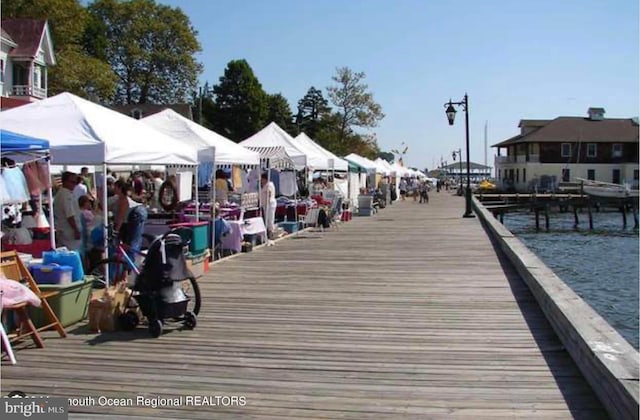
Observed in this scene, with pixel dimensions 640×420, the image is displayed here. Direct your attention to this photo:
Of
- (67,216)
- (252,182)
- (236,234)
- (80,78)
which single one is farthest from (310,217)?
(80,78)

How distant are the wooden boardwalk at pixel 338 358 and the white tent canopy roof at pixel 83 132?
6.91 ft

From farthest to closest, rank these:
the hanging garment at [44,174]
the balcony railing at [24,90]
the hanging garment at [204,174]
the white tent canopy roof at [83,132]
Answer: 1. the balcony railing at [24,90]
2. the hanging garment at [204,174]
3. the white tent canopy roof at [83,132]
4. the hanging garment at [44,174]

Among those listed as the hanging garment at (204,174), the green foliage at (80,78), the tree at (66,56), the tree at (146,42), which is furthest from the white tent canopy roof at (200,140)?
the tree at (146,42)

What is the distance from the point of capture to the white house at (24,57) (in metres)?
38.4

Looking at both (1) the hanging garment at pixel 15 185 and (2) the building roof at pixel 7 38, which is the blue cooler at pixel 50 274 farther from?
(2) the building roof at pixel 7 38

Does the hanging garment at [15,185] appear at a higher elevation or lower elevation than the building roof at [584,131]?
lower

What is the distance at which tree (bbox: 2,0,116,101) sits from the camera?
44469 mm

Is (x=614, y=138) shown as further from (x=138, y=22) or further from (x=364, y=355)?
(x=364, y=355)

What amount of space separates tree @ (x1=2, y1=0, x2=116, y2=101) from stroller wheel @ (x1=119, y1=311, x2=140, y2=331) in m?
41.2

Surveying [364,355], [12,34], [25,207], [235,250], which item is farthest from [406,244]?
[12,34]

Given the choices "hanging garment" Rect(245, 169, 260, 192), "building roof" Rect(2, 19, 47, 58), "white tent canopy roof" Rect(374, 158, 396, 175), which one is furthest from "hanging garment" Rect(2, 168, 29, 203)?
"building roof" Rect(2, 19, 47, 58)

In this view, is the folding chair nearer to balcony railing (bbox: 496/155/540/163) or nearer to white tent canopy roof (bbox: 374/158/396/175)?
white tent canopy roof (bbox: 374/158/396/175)

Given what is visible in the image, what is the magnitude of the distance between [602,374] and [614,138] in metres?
76.2

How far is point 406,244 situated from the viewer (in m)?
15.9
